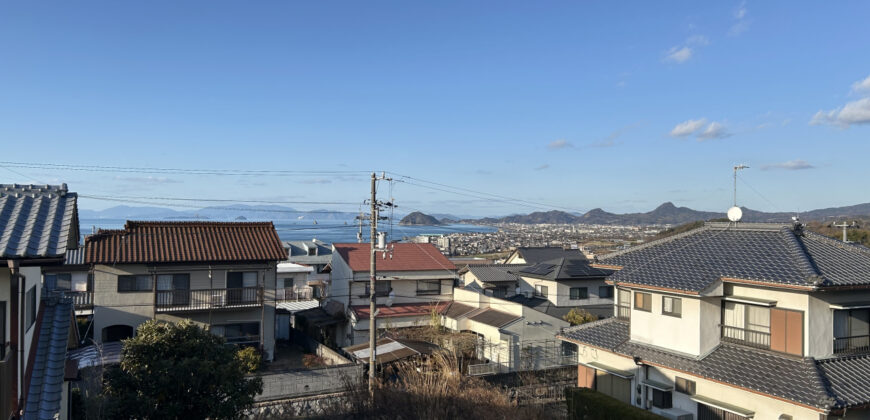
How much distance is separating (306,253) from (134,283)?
1119 inches

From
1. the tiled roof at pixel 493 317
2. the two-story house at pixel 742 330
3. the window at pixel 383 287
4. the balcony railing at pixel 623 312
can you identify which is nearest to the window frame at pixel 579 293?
the tiled roof at pixel 493 317

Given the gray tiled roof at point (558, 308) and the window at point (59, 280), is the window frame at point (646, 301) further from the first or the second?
the window at point (59, 280)

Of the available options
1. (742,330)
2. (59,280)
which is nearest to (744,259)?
(742,330)

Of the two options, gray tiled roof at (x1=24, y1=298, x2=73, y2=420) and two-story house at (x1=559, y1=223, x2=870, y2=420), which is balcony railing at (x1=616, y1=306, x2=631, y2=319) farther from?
gray tiled roof at (x1=24, y1=298, x2=73, y2=420)

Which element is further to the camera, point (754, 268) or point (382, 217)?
point (382, 217)

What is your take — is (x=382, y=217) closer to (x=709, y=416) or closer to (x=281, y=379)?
(x=281, y=379)

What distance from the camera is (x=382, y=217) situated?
18062mm

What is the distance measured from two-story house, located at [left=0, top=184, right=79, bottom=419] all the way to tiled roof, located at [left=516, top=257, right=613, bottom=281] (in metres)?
23.1

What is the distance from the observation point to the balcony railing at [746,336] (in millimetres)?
12633

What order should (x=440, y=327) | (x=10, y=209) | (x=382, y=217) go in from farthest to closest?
1. (x=440, y=327)
2. (x=382, y=217)
3. (x=10, y=209)

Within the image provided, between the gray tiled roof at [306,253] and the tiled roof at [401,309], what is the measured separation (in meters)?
19.8

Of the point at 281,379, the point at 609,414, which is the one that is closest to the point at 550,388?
the point at 609,414

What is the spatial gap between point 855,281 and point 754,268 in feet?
6.41

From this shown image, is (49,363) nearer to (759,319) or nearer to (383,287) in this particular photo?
(759,319)
